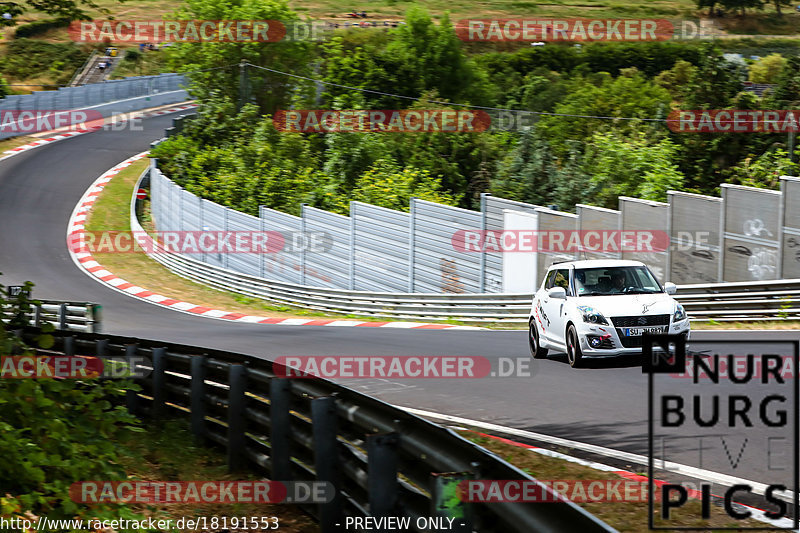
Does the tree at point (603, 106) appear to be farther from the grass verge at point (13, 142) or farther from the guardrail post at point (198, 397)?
the guardrail post at point (198, 397)

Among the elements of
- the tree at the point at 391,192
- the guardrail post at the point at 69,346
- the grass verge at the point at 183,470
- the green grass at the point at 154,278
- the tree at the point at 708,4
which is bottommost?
the green grass at the point at 154,278

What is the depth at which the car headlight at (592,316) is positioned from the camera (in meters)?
13.9

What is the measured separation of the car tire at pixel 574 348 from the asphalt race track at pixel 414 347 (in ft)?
0.44

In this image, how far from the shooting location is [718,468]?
8609mm

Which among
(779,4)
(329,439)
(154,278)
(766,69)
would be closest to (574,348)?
(329,439)

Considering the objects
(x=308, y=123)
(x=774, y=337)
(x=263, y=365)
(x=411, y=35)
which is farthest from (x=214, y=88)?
(x=263, y=365)

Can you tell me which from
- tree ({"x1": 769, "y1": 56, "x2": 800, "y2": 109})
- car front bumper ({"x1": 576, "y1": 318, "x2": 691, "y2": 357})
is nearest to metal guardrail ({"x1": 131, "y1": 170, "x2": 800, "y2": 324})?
car front bumper ({"x1": 576, "y1": 318, "x2": 691, "y2": 357})

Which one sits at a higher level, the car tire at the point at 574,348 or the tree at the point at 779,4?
the tree at the point at 779,4

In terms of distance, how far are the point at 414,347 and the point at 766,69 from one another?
3682 inches

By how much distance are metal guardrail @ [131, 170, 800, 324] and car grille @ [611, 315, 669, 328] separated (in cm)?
694

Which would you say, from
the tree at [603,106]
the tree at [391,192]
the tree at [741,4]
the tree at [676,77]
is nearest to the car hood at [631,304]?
the tree at [391,192]

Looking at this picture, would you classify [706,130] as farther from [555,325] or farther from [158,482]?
[158,482]

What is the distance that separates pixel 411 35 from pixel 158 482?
78538mm

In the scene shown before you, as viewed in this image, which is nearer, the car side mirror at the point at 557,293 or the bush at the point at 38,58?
the car side mirror at the point at 557,293
